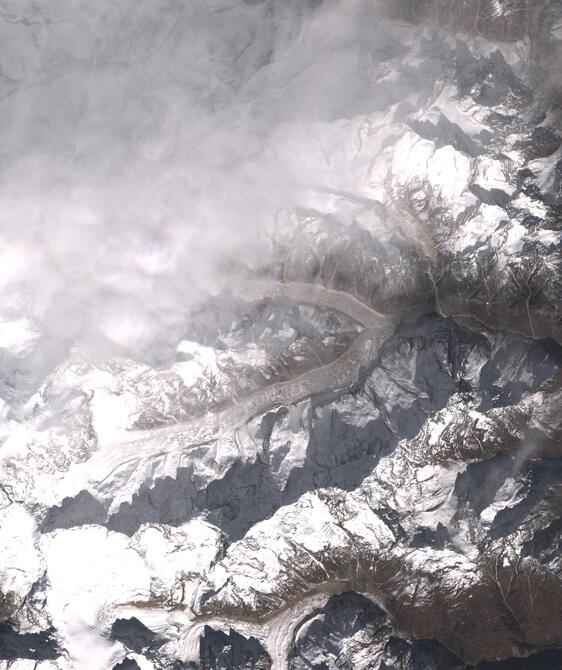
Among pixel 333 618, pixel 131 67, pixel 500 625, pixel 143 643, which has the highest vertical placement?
pixel 131 67

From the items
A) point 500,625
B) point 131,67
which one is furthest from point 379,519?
point 131,67

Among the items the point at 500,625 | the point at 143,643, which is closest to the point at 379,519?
the point at 500,625

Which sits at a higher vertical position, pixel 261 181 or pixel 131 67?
pixel 131 67

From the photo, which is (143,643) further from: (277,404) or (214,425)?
(277,404)

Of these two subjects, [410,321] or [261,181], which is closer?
[410,321]

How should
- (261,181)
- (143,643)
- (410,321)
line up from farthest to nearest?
(261,181) < (410,321) < (143,643)

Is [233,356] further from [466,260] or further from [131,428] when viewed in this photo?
[466,260]

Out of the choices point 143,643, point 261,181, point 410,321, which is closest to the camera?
point 143,643
